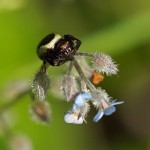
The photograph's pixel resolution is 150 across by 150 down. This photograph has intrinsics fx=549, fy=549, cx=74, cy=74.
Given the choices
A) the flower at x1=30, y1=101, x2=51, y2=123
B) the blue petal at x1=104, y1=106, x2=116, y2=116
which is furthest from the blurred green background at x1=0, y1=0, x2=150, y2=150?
the blue petal at x1=104, y1=106, x2=116, y2=116

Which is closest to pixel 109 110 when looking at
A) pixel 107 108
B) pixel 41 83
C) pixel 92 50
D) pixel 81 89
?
pixel 107 108

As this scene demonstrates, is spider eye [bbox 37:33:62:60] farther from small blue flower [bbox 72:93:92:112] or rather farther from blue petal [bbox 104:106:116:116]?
blue petal [bbox 104:106:116:116]

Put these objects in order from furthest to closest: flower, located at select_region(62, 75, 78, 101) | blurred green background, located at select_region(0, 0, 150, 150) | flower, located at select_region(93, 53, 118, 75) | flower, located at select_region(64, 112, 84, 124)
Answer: blurred green background, located at select_region(0, 0, 150, 150) < flower, located at select_region(93, 53, 118, 75) < flower, located at select_region(62, 75, 78, 101) < flower, located at select_region(64, 112, 84, 124)

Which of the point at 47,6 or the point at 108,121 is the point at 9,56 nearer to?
the point at 47,6

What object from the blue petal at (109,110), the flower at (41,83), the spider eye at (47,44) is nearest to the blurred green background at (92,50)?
the flower at (41,83)

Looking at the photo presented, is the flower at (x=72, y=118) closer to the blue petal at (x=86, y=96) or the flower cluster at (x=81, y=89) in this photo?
the flower cluster at (x=81, y=89)

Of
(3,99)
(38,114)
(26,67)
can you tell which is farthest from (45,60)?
(26,67)

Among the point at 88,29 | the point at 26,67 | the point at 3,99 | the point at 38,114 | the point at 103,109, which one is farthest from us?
the point at 88,29
